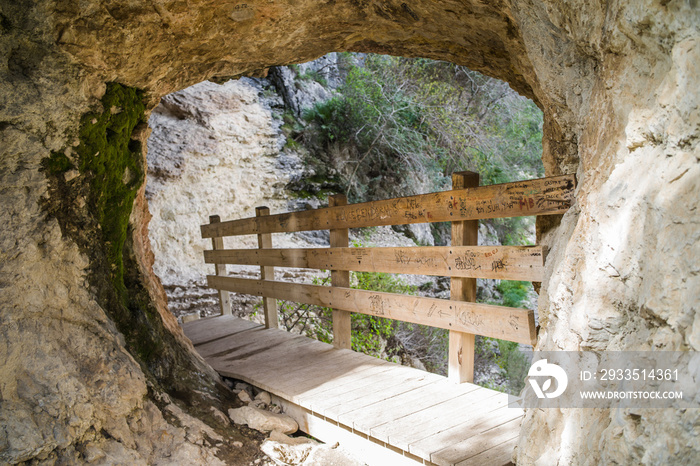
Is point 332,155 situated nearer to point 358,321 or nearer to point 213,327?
point 358,321

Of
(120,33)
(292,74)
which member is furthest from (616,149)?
(292,74)

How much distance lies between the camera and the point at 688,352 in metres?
1.33

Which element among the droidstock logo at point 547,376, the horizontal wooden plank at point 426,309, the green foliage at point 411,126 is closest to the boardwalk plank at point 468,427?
the horizontal wooden plank at point 426,309

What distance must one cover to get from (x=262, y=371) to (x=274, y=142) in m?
6.04

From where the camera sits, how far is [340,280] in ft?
14.1

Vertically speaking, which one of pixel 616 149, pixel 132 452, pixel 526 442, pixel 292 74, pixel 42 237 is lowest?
pixel 132 452

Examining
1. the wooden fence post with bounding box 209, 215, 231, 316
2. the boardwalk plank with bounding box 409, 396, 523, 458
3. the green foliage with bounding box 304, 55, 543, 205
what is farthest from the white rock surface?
the green foliage with bounding box 304, 55, 543, 205

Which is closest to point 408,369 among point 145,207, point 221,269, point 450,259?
point 450,259

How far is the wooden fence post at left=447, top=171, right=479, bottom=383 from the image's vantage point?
3.19m

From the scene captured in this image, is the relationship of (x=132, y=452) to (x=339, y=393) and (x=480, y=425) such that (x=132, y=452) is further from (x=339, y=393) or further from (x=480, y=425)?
(x=480, y=425)

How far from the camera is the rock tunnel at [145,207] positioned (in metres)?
1.52

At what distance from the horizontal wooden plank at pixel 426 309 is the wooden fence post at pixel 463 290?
0.08 metres

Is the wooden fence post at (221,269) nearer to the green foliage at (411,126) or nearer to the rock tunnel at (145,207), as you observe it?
the rock tunnel at (145,207)

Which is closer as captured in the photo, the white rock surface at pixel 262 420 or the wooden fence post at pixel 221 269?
the white rock surface at pixel 262 420
